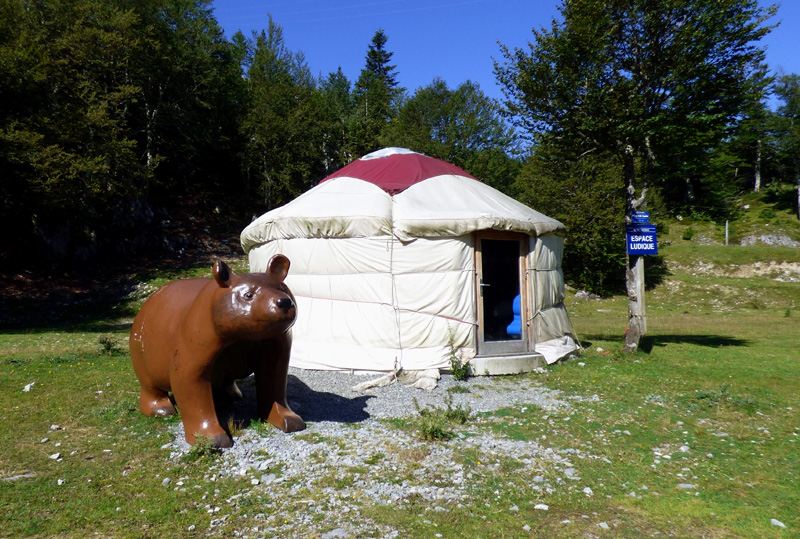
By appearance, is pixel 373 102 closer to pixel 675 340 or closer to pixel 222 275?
pixel 675 340

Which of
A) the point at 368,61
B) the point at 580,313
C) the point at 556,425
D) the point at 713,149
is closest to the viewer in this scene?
the point at 556,425

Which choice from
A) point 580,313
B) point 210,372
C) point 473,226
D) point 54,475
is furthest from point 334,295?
point 580,313

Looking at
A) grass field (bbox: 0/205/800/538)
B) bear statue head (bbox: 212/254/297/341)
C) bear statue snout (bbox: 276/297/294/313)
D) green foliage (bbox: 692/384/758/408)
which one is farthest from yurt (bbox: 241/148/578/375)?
bear statue snout (bbox: 276/297/294/313)

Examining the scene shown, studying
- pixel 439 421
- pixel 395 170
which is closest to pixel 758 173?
pixel 395 170

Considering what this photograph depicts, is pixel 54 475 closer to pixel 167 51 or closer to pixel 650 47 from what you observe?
pixel 650 47

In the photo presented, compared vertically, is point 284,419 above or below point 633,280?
below

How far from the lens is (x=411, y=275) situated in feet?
24.5

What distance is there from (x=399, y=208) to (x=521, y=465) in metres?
4.43

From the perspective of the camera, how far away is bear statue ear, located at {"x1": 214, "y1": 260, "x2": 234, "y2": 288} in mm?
3908

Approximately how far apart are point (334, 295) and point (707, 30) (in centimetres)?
703

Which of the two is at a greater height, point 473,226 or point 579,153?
point 579,153

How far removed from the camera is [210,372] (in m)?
4.27

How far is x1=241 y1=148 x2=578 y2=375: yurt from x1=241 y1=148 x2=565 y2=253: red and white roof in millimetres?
20

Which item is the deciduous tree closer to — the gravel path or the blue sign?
the blue sign
